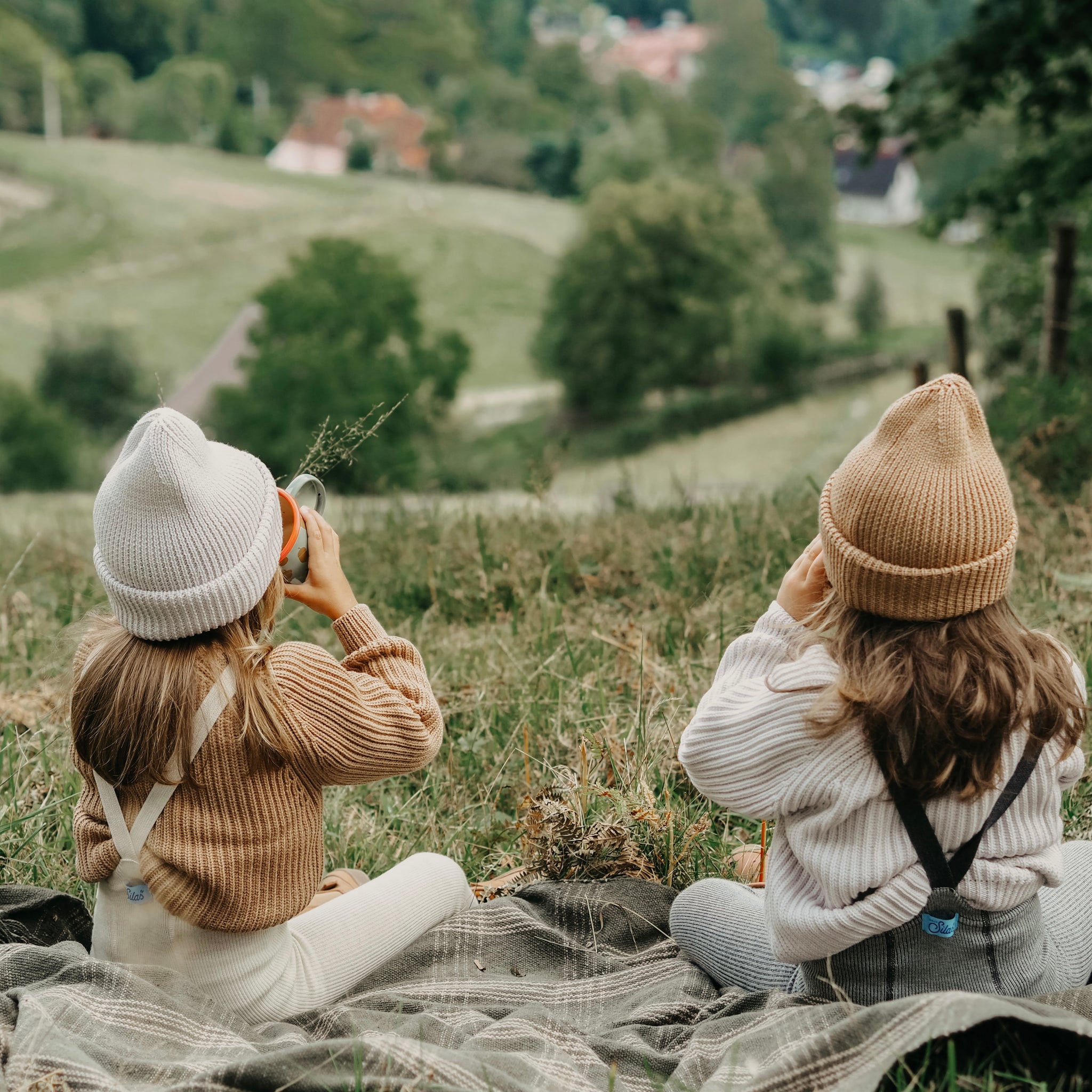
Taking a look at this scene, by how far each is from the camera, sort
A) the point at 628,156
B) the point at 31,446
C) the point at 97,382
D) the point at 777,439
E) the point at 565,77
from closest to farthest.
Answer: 1. the point at 777,439
2. the point at 31,446
3. the point at 97,382
4. the point at 628,156
5. the point at 565,77

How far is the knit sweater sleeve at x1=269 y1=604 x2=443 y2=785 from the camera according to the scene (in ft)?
6.87

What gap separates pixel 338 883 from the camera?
8.82 ft

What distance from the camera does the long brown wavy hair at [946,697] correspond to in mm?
1865

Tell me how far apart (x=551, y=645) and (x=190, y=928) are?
185 centimetres

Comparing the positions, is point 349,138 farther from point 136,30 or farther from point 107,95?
point 136,30

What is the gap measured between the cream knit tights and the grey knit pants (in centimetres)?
51

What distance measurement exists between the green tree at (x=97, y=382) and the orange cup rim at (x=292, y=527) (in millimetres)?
52903

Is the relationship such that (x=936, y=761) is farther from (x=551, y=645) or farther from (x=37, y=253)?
(x=37, y=253)

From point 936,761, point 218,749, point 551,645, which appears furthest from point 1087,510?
point 218,749

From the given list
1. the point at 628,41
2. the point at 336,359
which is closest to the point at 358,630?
the point at 336,359

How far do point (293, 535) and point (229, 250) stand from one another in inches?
2902

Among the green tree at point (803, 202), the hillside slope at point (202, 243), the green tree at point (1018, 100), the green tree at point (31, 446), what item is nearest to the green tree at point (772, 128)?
the green tree at point (803, 202)

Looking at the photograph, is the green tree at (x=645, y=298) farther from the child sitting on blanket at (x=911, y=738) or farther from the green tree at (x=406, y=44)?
the green tree at (x=406, y=44)

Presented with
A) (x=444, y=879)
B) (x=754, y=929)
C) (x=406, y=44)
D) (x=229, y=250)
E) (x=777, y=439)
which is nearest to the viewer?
(x=754, y=929)
